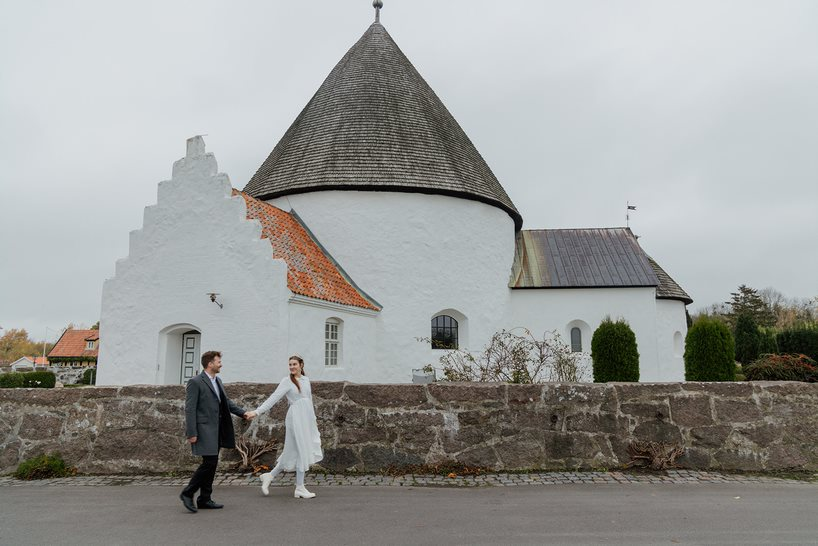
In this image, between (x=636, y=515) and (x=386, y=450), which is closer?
(x=636, y=515)

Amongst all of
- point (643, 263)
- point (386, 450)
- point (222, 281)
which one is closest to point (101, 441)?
point (386, 450)

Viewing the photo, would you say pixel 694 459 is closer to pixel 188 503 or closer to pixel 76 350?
pixel 188 503

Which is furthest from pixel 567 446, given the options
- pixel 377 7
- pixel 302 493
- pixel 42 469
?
pixel 377 7

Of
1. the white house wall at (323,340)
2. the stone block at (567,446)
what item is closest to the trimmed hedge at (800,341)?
the white house wall at (323,340)

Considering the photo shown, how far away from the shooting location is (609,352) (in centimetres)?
1351

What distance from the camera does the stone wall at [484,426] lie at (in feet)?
23.6

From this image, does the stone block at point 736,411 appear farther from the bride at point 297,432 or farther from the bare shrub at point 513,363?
the bride at point 297,432

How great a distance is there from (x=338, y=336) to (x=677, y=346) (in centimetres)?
1244

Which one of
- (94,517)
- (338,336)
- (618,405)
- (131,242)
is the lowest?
(94,517)

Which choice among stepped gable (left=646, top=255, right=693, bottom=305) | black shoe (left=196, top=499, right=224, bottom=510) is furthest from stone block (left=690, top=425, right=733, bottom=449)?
stepped gable (left=646, top=255, right=693, bottom=305)

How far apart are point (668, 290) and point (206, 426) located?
16945 mm

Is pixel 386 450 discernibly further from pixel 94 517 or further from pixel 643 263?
pixel 643 263

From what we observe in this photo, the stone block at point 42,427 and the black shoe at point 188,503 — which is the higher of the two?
the stone block at point 42,427

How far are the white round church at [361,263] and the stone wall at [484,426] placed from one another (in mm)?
3858
